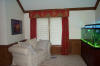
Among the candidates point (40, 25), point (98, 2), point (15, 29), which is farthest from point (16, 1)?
point (98, 2)

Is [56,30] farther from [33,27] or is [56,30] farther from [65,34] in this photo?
[33,27]

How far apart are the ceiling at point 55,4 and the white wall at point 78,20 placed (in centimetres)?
40

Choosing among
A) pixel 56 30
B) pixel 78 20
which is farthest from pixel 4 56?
pixel 78 20

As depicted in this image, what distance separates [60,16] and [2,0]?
2.86 m

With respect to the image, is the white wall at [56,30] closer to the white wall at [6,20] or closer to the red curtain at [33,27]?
the red curtain at [33,27]

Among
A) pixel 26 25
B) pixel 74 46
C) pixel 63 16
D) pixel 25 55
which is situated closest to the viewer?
pixel 25 55

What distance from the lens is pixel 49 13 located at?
16.9 ft

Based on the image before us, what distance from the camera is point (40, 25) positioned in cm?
546

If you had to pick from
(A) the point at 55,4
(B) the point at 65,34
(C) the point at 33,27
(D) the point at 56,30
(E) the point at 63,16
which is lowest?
(B) the point at 65,34

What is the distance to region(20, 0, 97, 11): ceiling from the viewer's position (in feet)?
15.1

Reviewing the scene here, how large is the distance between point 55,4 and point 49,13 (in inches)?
24.0

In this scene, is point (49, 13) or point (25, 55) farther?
point (49, 13)

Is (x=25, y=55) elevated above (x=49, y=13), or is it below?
below

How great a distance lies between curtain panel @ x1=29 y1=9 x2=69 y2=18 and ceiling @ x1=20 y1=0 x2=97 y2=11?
8.5 inches
